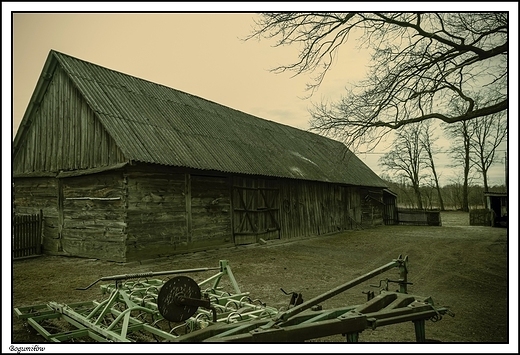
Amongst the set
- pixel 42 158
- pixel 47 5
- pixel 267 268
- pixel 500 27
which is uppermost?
pixel 500 27

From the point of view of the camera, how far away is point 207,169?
555 inches

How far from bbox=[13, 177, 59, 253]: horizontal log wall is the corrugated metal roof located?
148 inches

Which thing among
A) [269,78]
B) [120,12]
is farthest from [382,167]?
[120,12]

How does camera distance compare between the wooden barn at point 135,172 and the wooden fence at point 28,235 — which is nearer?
the wooden barn at point 135,172

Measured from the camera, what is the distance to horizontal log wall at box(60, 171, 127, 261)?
A: 12.0 metres

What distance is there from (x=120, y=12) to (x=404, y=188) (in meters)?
51.8

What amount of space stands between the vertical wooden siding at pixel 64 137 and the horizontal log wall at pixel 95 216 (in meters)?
0.61

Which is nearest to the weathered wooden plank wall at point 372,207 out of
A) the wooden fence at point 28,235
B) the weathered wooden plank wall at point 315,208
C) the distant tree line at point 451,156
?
the weathered wooden plank wall at point 315,208

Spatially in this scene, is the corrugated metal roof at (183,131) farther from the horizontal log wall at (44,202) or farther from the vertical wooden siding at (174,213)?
the horizontal log wall at (44,202)

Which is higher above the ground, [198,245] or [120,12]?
[120,12]

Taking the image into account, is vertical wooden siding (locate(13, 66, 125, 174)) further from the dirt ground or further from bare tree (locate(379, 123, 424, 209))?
bare tree (locate(379, 123, 424, 209))

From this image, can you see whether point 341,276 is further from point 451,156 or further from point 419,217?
point 419,217

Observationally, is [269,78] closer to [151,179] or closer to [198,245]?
[151,179]

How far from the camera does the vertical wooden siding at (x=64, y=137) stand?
1271 centimetres
